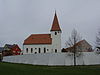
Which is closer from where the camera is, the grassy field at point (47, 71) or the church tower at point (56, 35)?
the grassy field at point (47, 71)

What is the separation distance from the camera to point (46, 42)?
69.5 m

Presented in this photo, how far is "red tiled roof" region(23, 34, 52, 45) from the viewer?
229 ft

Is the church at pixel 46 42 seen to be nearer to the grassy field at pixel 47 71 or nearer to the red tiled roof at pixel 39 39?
the red tiled roof at pixel 39 39

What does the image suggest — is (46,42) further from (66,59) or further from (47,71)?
(47,71)

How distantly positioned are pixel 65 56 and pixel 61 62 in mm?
1703

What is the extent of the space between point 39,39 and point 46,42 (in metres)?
3.78

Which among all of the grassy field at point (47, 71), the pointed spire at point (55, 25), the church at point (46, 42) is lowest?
the grassy field at point (47, 71)

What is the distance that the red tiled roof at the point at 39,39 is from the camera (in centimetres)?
6993

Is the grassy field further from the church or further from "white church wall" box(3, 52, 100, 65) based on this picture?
the church

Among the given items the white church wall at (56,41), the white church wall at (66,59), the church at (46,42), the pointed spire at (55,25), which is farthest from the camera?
the pointed spire at (55,25)

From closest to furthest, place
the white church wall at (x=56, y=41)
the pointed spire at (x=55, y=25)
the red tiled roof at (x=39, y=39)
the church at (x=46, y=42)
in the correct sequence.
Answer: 1. the white church wall at (x=56, y=41)
2. the church at (x=46, y=42)
3. the red tiled roof at (x=39, y=39)
4. the pointed spire at (x=55, y=25)

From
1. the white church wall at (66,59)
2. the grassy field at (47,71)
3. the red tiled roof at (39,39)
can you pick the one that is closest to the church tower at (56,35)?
the red tiled roof at (39,39)

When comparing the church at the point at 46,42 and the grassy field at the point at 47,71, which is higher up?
the church at the point at 46,42

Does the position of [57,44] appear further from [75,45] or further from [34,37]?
[75,45]
